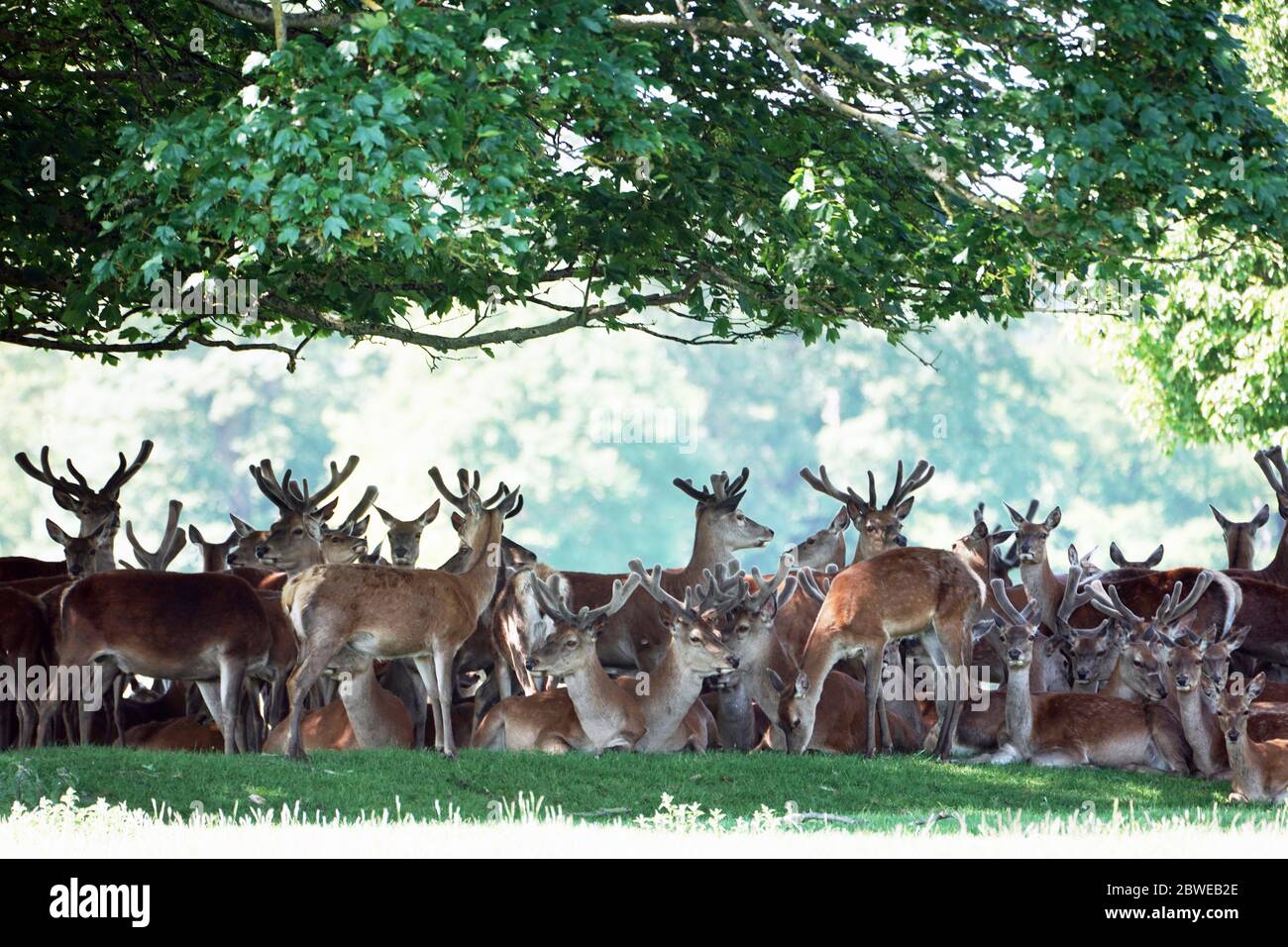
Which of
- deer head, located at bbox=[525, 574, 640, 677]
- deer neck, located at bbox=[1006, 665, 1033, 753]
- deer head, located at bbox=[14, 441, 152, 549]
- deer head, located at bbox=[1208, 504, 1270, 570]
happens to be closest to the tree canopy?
deer head, located at bbox=[14, 441, 152, 549]

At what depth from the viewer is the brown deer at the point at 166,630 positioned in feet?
36.8

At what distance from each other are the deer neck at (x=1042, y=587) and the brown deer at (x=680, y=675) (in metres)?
3.07

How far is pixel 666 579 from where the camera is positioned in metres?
14.9

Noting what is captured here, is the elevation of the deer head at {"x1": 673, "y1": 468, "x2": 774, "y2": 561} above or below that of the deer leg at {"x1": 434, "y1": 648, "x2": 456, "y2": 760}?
above

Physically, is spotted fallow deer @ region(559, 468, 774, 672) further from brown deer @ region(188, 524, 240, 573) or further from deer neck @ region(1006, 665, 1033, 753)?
brown deer @ region(188, 524, 240, 573)

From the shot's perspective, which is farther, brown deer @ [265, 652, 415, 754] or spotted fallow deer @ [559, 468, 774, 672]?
spotted fallow deer @ [559, 468, 774, 672]

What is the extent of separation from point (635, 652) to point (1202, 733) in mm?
4261

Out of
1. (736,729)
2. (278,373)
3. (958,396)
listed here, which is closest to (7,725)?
(736,729)

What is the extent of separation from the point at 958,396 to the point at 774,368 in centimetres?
588

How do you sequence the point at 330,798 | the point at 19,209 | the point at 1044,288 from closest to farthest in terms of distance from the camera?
1. the point at 330,798
2. the point at 19,209
3. the point at 1044,288

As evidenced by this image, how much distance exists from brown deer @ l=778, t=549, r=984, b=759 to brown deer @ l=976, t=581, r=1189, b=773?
1.02ft

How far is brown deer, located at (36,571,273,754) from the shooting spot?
11227 millimetres

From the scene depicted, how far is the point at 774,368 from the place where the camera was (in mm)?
58906

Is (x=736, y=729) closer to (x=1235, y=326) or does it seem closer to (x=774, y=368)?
(x=1235, y=326)
